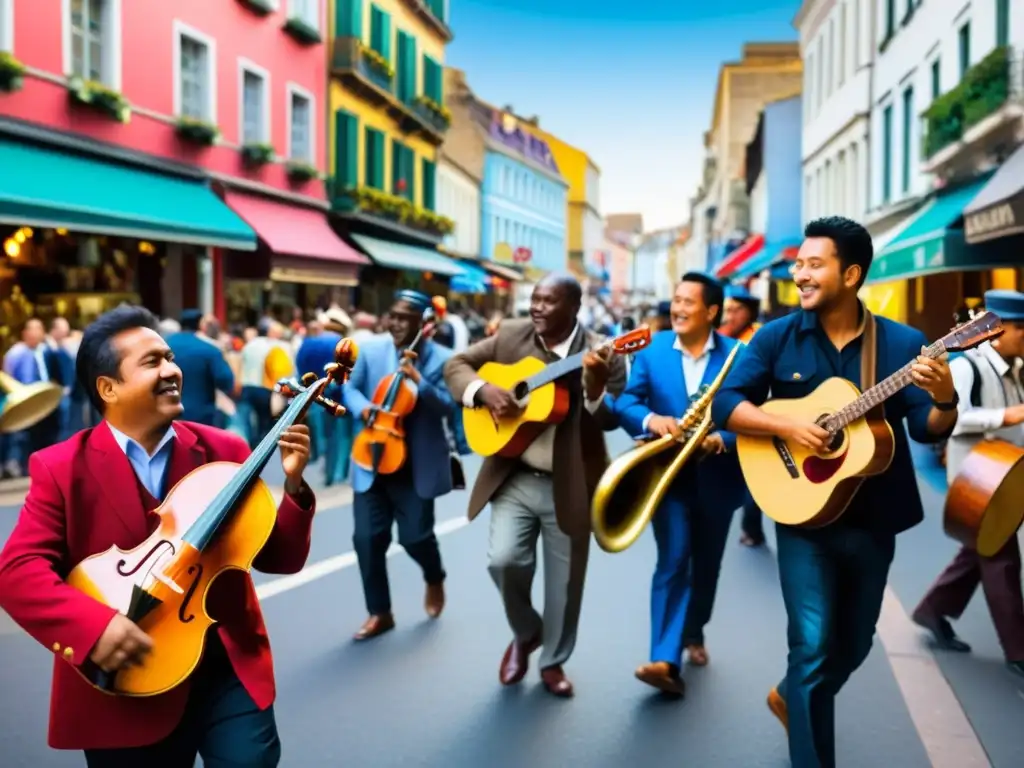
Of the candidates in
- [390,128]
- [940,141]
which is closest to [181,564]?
[940,141]

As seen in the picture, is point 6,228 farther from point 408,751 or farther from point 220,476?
point 220,476

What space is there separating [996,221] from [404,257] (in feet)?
66.7

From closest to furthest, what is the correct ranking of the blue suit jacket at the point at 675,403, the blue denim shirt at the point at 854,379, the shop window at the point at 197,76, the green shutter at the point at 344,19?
the blue denim shirt at the point at 854,379 → the blue suit jacket at the point at 675,403 → the shop window at the point at 197,76 → the green shutter at the point at 344,19

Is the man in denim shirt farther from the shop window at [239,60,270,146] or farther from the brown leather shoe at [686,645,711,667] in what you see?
the shop window at [239,60,270,146]

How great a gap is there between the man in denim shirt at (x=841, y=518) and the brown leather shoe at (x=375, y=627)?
2.72 meters

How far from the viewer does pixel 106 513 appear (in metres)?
2.78

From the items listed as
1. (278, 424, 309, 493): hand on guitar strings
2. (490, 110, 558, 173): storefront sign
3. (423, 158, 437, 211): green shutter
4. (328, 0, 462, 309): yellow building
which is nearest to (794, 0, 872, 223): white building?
(328, 0, 462, 309): yellow building

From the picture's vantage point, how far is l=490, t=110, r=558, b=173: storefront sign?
6048 centimetres

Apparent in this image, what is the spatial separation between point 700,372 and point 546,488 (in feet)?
3.16

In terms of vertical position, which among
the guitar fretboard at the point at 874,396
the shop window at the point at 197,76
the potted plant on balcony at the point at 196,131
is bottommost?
the guitar fretboard at the point at 874,396

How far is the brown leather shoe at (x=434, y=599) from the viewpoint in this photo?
21.8 feet

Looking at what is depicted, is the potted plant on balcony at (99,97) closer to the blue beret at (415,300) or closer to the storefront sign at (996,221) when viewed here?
the blue beret at (415,300)

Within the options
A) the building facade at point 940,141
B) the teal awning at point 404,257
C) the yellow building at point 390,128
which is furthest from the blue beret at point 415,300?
the teal awning at point 404,257

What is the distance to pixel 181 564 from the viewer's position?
2627 millimetres
